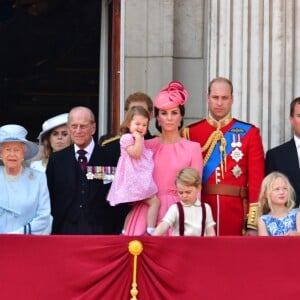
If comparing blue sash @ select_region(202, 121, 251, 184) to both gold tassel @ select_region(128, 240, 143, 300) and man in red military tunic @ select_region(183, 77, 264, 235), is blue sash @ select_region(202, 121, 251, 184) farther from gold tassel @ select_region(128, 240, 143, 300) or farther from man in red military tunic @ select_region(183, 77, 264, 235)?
gold tassel @ select_region(128, 240, 143, 300)

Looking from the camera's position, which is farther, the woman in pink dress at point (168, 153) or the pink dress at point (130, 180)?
the woman in pink dress at point (168, 153)

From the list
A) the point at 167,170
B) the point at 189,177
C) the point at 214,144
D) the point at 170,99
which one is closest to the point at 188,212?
the point at 189,177

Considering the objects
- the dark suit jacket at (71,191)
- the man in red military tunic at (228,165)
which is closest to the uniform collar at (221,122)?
the man in red military tunic at (228,165)

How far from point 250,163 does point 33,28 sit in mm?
7847

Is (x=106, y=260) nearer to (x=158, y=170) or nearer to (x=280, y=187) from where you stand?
(x=158, y=170)

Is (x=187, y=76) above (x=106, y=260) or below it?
above

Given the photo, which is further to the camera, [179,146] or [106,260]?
[179,146]

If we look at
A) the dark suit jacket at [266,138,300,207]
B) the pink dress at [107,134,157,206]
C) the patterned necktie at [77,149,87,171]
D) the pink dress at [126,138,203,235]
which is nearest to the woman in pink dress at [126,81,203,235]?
the pink dress at [126,138,203,235]

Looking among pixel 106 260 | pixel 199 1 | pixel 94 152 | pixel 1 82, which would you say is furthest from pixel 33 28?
pixel 106 260

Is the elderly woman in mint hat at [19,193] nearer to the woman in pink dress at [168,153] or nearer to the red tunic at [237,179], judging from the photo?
the woman in pink dress at [168,153]

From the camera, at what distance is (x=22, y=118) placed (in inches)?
631

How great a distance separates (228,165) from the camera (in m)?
8.14

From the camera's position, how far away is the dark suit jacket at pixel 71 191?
26.2 feet

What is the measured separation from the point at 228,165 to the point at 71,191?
122 centimetres
